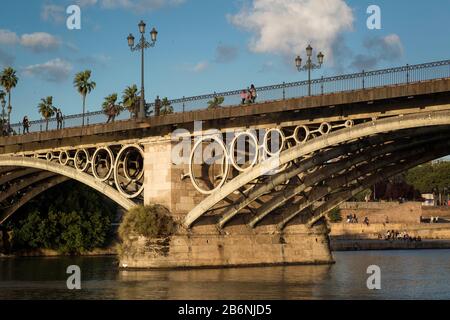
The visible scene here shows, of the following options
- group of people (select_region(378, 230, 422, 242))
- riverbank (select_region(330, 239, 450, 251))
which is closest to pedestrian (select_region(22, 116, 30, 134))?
riverbank (select_region(330, 239, 450, 251))

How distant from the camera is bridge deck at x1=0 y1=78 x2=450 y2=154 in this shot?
4175 centimetres

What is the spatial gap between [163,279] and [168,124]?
10.4 meters

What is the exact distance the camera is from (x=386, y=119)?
4241 cm

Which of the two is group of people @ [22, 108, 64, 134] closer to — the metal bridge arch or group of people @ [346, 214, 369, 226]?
the metal bridge arch

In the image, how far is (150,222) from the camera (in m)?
53.0

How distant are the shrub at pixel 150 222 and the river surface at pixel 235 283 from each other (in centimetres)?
239

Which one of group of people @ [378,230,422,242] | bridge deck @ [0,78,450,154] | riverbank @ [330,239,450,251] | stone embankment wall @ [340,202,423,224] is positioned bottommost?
riverbank @ [330,239,450,251]

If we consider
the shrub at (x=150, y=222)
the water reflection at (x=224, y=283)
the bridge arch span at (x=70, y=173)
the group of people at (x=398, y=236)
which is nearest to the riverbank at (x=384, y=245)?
the group of people at (x=398, y=236)

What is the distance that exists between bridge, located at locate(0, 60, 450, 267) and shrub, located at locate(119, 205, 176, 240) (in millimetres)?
604

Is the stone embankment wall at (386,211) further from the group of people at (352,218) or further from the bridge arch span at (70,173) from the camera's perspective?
the bridge arch span at (70,173)

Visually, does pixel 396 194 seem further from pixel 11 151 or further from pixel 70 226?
pixel 11 151

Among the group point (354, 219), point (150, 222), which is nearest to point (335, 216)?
point (354, 219)
